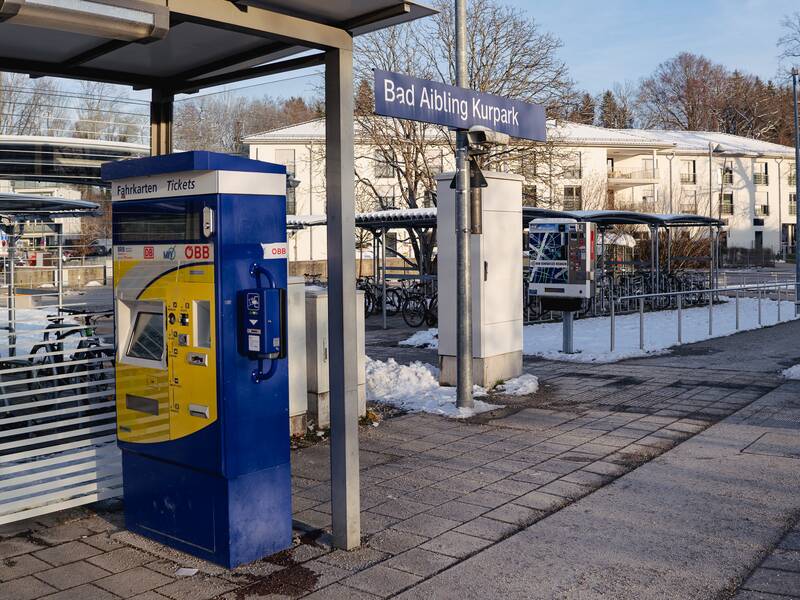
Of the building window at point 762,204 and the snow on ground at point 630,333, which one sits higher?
the building window at point 762,204

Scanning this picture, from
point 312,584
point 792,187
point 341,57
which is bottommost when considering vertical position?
point 312,584

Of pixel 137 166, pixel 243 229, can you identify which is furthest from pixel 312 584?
pixel 137 166

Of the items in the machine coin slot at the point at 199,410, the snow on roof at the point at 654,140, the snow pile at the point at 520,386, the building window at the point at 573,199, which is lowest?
the snow pile at the point at 520,386

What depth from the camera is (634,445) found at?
7230 mm

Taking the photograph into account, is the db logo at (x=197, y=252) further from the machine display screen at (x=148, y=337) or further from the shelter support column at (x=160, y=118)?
the shelter support column at (x=160, y=118)

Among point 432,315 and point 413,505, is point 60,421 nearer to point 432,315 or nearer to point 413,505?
point 413,505

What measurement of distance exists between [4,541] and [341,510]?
192cm

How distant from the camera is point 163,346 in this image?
4.73 metres

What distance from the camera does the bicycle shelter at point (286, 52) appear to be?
12.0 ft

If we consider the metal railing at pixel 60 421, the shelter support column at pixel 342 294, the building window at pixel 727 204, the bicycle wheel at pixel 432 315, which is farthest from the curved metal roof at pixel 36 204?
the building window at pixel 727 204

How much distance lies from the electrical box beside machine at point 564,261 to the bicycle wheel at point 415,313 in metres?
4.80

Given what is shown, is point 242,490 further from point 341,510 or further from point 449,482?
point 449,482

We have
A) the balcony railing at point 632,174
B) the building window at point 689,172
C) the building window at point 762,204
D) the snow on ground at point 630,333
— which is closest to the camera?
the snow on ground at point 630,333

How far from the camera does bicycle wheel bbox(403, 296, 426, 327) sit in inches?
746
